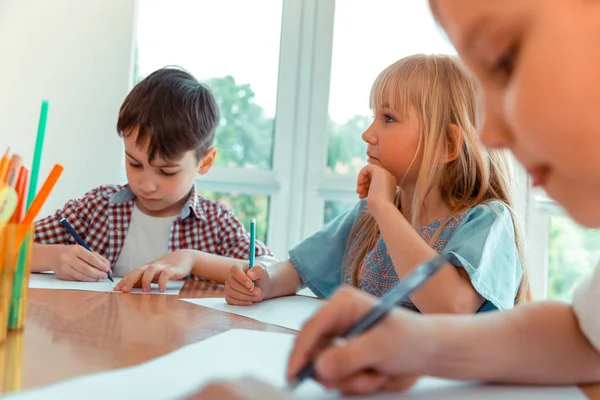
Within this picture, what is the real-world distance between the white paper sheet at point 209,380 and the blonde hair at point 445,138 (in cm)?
57

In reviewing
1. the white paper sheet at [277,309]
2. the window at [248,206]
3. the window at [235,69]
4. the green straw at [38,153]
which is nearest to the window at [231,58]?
the window at [235,69]

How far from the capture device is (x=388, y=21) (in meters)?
2.00

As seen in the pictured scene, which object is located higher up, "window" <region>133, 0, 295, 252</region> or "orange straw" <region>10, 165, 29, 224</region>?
"window" <region>133, 0, 295, 252</region>

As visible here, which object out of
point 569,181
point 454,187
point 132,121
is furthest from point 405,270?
point 132,121

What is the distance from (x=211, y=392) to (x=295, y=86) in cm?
172

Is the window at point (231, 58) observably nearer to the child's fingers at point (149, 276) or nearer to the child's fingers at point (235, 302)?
the child's fingers at point (149, 276)

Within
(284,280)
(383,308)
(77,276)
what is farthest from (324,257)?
(383,308)

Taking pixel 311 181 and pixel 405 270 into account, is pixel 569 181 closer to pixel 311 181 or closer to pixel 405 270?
pixel 405 270

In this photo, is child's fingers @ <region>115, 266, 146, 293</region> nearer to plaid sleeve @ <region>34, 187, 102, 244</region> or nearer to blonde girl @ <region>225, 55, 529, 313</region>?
blonde girl @ <region>225, 55, 529, 313</region>

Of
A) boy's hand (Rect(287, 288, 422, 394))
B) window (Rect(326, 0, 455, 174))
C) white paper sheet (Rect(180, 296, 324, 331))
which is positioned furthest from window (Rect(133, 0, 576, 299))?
boy's hand (Rect(287, 288, 422, 394))

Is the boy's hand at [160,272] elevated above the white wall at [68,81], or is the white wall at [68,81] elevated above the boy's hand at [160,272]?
the white wall at [68,81]

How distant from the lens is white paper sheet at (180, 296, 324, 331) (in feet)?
2.64

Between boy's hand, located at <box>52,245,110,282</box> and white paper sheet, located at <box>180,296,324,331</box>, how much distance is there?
0.24 metres

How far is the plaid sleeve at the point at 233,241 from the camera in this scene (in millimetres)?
1427
